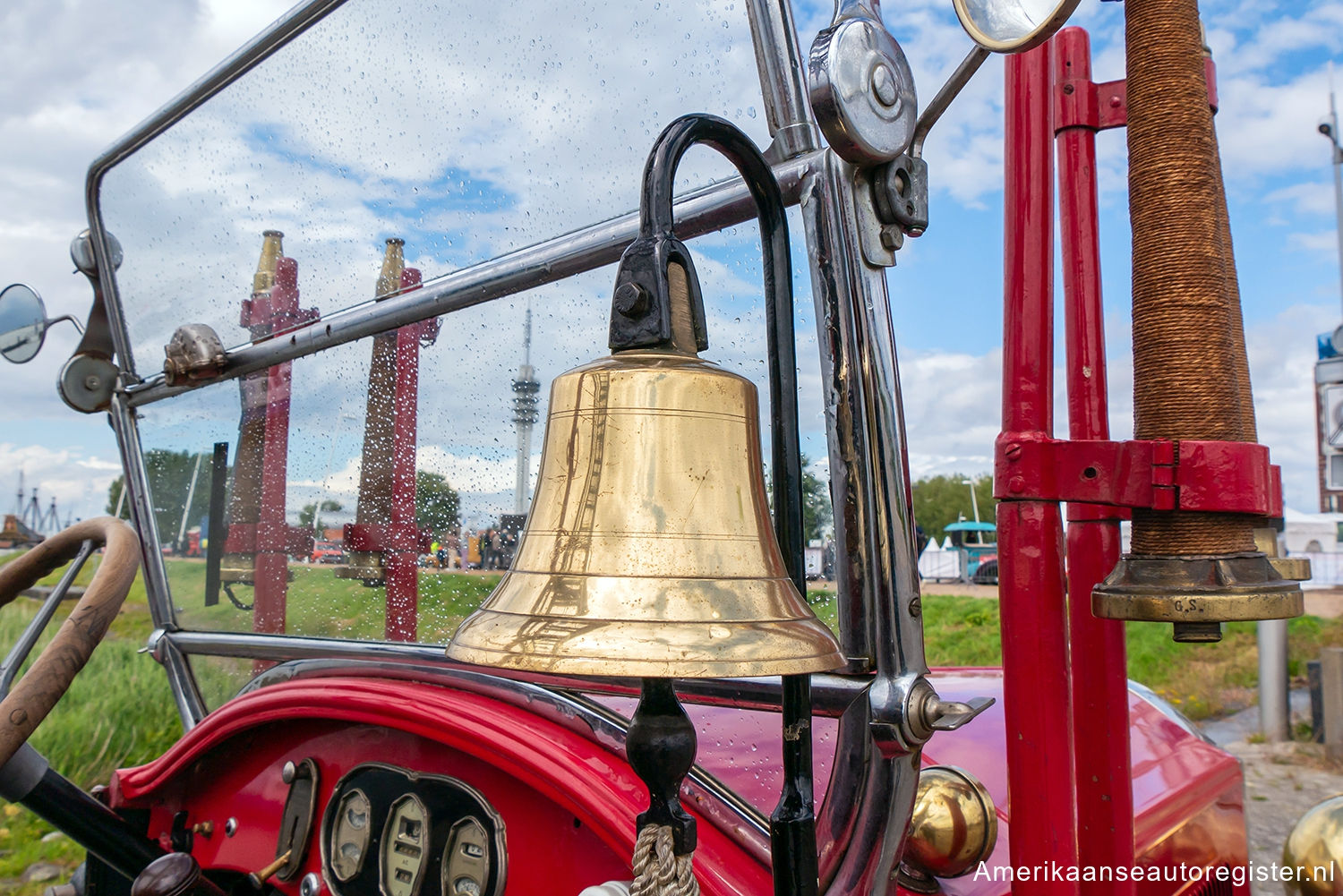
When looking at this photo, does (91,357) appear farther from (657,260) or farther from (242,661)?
(657,260)

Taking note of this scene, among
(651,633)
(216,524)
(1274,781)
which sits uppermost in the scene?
(216,524)

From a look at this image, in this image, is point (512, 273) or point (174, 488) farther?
point (174, 488)

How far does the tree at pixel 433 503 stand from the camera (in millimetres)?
1627

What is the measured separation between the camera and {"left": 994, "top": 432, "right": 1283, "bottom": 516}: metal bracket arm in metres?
0.91

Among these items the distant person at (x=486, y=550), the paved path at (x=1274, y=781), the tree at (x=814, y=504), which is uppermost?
the tree at (x=814, y=504)

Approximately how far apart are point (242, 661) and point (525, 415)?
3.33 feet

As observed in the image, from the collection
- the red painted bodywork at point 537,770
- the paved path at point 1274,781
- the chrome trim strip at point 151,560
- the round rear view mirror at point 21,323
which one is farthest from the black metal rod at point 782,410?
the paved path at point 1274,781

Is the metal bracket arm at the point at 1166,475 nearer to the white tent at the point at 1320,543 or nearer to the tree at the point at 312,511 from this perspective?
the tree at the point at 312,511

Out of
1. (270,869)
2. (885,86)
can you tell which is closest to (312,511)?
(270,869)

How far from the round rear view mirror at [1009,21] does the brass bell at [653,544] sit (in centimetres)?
38

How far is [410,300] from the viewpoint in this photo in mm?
1662

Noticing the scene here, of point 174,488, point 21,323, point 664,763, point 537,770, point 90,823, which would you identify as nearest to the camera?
point 664,763

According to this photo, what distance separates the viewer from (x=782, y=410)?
0.97m

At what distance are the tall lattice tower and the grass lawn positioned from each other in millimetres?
157
